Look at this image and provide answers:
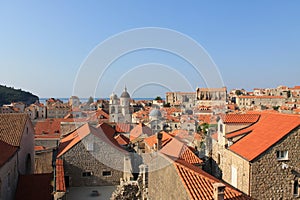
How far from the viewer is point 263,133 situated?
13.6 meters

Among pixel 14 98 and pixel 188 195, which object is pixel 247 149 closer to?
pixel 188 195

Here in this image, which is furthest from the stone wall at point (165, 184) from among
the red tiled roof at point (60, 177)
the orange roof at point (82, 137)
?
the orange roof at point (82, 137)

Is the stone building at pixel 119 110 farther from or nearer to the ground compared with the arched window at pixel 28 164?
farther from the ground

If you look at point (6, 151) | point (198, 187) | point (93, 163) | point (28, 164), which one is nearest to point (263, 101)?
point (93, 163)

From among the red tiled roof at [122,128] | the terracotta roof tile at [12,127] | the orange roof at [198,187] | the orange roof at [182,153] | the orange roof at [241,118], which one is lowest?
the red tiled roof at [122,128]

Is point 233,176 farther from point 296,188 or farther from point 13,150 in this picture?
point 13,150

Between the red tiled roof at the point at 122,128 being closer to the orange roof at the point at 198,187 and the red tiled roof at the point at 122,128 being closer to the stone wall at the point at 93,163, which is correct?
the stone wall at the point at 93,163

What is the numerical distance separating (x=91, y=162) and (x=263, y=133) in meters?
12.2

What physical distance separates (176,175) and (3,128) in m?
14.8

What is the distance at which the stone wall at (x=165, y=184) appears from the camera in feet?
26.5

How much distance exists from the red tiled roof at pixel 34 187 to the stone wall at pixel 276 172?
11912 mm

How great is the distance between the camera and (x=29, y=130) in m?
20.9

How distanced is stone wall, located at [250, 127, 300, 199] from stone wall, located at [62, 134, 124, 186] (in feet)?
34.0

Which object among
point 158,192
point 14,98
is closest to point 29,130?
point 158,192
